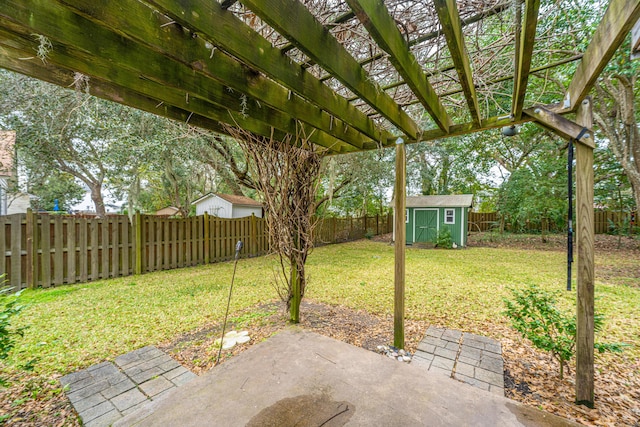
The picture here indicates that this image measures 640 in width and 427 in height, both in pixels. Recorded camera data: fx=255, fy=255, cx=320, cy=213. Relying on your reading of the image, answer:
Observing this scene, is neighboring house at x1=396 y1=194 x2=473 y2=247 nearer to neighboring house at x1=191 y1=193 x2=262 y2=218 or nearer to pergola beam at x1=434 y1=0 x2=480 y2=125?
neighboring house at x1=191 y1=193 x2=262 y2=218

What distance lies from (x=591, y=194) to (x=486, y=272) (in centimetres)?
487

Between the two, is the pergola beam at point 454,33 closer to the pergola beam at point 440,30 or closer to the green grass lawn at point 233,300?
the pergola beam at point 440,30

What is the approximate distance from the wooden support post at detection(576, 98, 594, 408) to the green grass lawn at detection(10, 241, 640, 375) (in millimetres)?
1273

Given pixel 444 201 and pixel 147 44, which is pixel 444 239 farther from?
pixel 147 44

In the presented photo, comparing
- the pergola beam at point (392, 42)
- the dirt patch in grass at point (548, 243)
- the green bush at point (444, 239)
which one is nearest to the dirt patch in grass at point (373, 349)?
the pergola beam at point (392, 42)

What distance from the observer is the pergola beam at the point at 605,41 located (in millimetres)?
1074

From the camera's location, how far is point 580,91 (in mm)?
1636

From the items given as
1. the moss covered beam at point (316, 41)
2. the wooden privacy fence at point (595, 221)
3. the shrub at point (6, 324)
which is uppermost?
the moss covered beam at point (316, 41)

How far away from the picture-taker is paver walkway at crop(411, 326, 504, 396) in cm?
210

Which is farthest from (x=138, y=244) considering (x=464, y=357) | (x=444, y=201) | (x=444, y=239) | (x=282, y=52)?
(x=444, y=201)

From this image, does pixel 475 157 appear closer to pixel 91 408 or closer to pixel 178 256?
pixel 178 256

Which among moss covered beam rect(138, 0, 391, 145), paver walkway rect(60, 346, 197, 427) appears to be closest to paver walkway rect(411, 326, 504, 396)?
paver walkway rect(60, 346, 197, 427)

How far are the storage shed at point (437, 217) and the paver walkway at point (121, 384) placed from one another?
404 inches

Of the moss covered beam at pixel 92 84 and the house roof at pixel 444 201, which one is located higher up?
the moss covered beam at pixel 92 84
